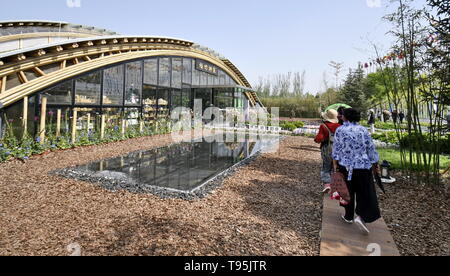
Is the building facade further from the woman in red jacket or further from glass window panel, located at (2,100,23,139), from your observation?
the woman in red jacket

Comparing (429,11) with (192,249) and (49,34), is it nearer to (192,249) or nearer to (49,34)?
(192,249)

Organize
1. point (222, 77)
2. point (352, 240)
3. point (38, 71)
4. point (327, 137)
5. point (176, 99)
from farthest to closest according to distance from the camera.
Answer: point (222, 77) → point (176, 99) → point (38, 71) → point (327, 137) → point (352, 240)

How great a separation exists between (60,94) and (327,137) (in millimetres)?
8499

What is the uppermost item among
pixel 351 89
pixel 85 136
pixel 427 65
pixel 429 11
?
pixel 351 89

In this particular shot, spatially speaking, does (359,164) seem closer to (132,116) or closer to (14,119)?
(14,119)

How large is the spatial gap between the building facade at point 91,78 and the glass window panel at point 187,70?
0.06 ft

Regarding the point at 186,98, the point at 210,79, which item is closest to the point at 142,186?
the point at 186,98

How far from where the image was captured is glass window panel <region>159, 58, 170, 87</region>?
13.3m

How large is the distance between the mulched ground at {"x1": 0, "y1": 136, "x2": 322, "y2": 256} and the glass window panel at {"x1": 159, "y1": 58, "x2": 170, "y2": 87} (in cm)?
879

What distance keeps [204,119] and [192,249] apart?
1501 centimetres

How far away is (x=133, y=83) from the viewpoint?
11.5 meters

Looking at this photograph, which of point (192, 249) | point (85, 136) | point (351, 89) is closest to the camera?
point (192, 249)

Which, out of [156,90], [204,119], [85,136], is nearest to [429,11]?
[85,136]
